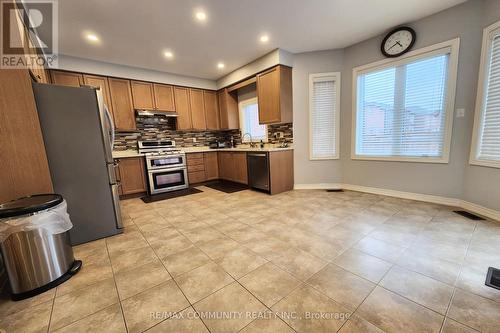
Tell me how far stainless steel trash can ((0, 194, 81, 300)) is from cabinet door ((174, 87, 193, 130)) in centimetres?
362

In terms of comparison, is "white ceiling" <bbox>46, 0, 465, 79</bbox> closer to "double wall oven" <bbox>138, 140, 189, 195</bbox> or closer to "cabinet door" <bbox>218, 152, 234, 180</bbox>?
"double wall oven" <bbox>138, 140, 189, 195</bbox>

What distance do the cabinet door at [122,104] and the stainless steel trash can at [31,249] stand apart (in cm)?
295

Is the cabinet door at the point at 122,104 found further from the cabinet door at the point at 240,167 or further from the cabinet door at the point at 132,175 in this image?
the cabinet door at the point at 240,167

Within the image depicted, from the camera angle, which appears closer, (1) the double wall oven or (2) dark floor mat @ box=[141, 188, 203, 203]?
A: (2) dark floor mat @ box=[141, 188, 203, 203]

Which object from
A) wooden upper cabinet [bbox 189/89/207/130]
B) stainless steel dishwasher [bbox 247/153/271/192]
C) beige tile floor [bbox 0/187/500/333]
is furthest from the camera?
wooden upper cabinet [bbox 189/89/207/130]

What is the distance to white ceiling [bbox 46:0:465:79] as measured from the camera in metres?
2.43

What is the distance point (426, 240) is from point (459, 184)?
156 centimetres

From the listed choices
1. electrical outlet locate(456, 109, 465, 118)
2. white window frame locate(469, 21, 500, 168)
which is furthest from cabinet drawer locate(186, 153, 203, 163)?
white window frame locate(469, 21, 500, 168)

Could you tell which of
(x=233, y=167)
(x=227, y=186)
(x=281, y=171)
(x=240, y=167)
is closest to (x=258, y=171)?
(x=281, y=171)

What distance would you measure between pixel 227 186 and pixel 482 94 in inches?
183

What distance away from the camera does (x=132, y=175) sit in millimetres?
4164

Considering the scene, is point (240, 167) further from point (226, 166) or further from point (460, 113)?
point (460, 113)

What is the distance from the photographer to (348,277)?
1567mm
